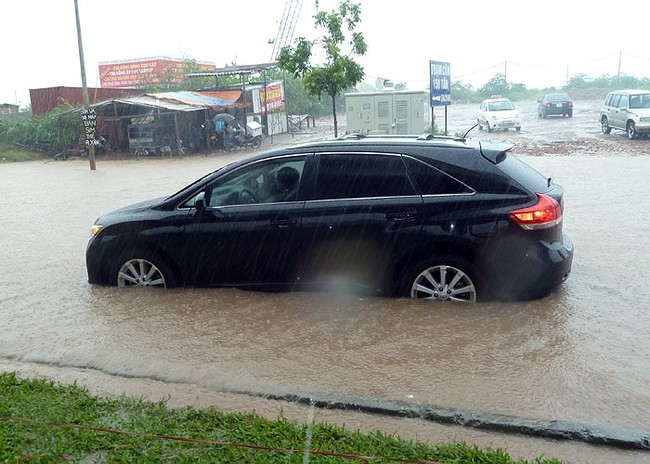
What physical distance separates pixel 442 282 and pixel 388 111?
18629 mm

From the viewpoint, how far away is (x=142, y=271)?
257 inches

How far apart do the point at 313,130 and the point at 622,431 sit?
3530 centimetres

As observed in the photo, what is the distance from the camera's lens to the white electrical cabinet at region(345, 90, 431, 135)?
2356 cm

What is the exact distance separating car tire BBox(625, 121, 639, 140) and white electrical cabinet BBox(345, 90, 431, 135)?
801cm

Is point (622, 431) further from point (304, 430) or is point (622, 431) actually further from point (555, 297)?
point (555, 297)

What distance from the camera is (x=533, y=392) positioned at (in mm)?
4242

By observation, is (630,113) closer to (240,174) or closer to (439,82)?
(439,82)

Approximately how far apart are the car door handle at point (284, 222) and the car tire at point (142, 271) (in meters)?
1.26

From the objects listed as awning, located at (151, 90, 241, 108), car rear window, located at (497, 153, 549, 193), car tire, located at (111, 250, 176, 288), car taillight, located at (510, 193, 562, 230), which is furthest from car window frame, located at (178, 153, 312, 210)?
awning, located at (151, 90, 241, 108)

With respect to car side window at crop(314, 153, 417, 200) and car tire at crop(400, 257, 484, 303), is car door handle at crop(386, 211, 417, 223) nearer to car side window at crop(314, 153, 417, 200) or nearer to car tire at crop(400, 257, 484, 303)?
car side window at crop(314, 153, 417, 200)

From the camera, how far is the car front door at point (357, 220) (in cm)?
570

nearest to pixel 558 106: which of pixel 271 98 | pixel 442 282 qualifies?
pixel 271 98

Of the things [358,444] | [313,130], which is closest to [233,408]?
[358,444]

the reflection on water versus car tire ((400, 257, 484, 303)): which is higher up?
car tire ((400, 257, 484, 303))
